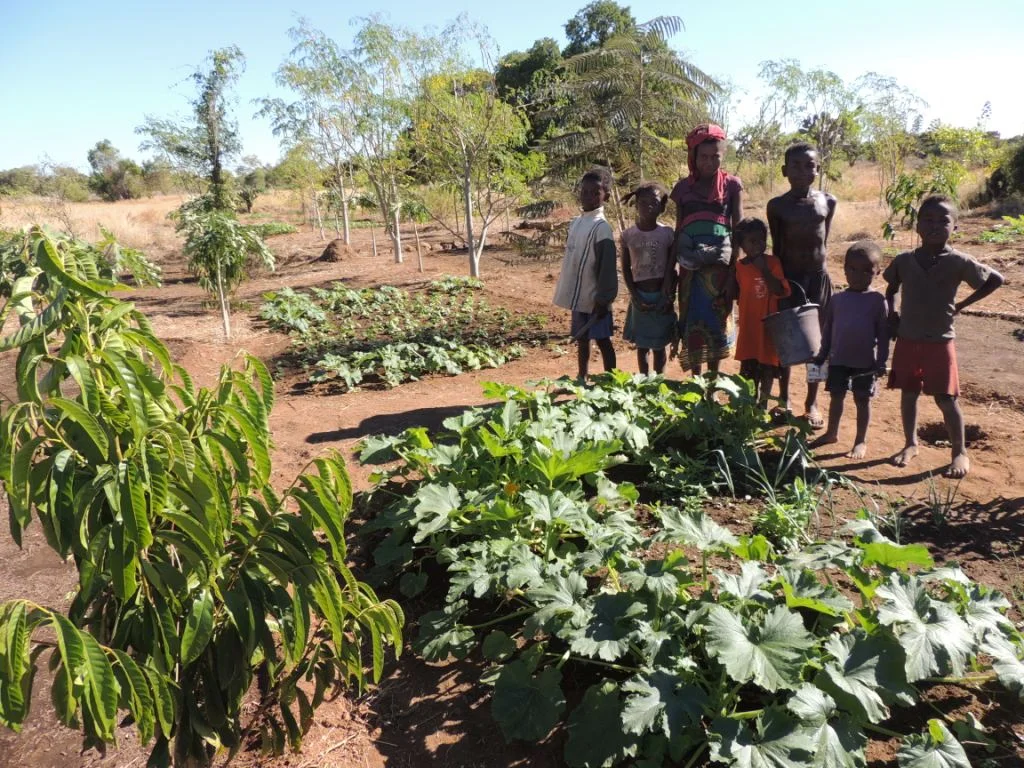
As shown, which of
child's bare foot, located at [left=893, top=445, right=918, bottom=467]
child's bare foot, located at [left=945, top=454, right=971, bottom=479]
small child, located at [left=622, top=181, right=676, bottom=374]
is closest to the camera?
child's bare foot, located at [left=945, top=454, right=971, bottom=479]

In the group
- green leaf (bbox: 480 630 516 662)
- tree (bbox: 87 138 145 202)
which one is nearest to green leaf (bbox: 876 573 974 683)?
green leaf (bbox: 480 630 516 662)

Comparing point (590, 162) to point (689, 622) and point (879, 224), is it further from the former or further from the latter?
point (879, 224)

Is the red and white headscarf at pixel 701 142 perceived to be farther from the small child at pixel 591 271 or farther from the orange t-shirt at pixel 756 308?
the small child at pixel 591 271

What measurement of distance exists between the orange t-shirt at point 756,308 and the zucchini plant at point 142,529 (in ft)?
10.1

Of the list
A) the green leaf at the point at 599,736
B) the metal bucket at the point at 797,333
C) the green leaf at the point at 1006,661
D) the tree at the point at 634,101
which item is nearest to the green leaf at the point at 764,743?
the green leaf at the point at 599,736

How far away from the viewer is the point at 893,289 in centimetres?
367

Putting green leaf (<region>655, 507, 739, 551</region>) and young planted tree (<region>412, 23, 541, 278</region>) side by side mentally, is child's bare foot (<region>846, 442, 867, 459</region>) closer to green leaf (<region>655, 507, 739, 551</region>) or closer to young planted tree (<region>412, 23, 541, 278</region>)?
green leaf (<region>655, 507, 739, 551</region>)

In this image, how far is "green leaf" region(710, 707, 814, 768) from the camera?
157 centimetres

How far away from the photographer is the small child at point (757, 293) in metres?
3.90

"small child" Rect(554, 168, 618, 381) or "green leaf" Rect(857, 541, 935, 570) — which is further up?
"small child" Rect(554, 168, 618, 381)

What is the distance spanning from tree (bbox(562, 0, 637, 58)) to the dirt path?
23.0 meters

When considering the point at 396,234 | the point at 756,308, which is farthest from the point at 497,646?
the point at 396,234

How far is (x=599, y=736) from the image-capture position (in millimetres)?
1786

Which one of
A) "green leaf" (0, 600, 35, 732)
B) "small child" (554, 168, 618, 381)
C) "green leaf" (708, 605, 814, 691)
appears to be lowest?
"green leaf" (708, 605, 814, 691)
